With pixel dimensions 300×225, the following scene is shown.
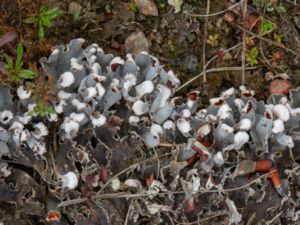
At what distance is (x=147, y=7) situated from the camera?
2.48 metres

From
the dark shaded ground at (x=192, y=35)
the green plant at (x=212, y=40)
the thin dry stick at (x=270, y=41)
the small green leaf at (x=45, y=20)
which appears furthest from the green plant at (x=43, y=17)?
the thin dry stick at (x=270, y=41)

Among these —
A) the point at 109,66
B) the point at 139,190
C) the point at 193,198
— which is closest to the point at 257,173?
the point at 193,198

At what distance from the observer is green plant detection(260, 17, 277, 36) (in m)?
2.53

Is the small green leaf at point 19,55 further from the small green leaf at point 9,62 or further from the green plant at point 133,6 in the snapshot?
the green plant at point 133,6

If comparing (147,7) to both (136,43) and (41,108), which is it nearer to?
(136,43)

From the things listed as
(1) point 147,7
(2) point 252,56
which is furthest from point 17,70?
(2) point 252,56

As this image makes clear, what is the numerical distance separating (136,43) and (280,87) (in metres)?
0.66

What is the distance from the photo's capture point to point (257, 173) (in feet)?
7.37

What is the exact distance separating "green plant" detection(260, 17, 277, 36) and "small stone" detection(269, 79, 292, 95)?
22 cm

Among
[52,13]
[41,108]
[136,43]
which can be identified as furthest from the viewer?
[136,43]

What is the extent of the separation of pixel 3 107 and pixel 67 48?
337 mm

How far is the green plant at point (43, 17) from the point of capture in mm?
2203

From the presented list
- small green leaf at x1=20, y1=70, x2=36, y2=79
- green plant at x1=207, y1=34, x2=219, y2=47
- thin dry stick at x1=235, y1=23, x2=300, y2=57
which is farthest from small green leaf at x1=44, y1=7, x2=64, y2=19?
thin dry stick at x1=235, y1=23, x2=300, y2=57

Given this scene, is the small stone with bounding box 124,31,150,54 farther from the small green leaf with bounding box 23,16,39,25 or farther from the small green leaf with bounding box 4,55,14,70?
the small green leaf with bounding box 4,55,14,70
